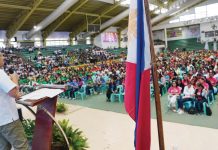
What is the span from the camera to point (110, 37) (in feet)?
89.8

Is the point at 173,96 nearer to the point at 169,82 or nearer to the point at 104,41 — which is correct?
the point at 169,82

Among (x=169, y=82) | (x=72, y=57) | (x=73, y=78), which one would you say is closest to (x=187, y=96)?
(x=169, y=82)

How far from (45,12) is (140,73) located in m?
17.1

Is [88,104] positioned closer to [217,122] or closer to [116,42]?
[217,122]

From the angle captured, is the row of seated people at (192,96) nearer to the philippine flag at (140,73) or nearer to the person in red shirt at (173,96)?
the person in red shirt at (173,96)

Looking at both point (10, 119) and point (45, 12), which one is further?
point (45, 12)

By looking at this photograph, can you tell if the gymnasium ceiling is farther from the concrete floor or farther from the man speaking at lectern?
the man speaking at lectern

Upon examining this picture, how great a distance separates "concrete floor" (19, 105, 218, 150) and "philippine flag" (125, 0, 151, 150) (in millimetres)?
1919

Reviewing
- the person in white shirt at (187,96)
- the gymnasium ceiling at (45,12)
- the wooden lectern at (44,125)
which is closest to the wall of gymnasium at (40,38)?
the gymnasium ceiling at (45,12)

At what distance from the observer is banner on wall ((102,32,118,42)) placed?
26.5m

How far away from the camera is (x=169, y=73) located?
10.1 m

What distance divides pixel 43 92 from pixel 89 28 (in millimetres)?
19393

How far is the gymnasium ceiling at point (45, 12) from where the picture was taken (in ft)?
50.2

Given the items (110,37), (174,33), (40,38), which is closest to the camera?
(40,38)
